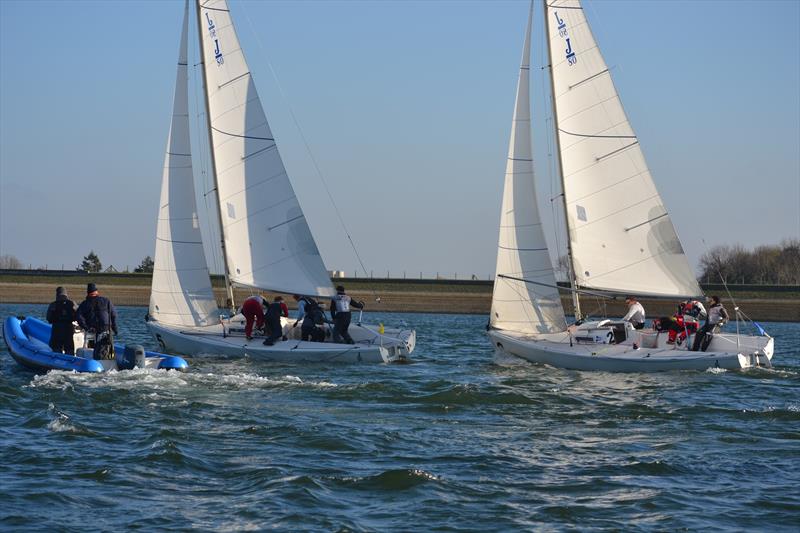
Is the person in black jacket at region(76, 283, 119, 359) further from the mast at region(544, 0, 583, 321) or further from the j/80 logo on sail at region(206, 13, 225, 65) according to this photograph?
the mast at region(544, 0, 583, 321)

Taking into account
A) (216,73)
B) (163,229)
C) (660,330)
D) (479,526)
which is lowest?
(479,526)

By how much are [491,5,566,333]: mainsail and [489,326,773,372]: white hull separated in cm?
122

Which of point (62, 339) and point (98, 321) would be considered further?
point (62, 339)

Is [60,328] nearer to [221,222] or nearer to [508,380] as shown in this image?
[221,222]

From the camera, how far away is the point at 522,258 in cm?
2922

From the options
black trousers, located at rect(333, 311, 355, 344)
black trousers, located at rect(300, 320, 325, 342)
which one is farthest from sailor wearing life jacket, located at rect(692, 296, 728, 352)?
black trousers, located at rect(300, 320, 325, 342)

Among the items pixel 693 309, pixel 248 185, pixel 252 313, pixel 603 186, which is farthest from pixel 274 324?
pixel 693 309

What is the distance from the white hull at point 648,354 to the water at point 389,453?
1930mm

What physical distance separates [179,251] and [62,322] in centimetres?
653

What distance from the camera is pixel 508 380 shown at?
79.7 ft

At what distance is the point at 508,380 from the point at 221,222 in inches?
405

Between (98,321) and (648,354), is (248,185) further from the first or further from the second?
(648,354)

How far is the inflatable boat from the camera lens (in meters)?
22.0

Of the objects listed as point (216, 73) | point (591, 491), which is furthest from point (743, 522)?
point (216, 73)
